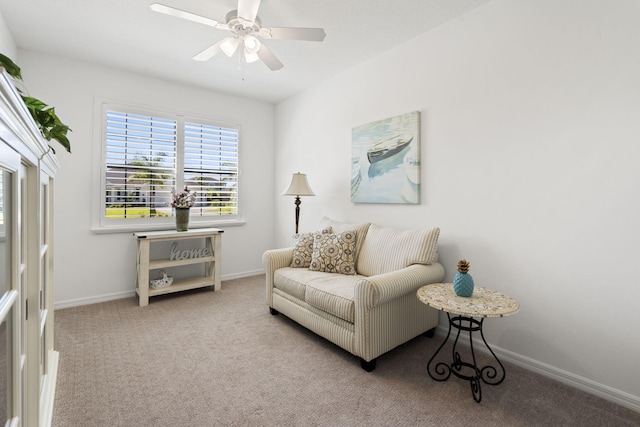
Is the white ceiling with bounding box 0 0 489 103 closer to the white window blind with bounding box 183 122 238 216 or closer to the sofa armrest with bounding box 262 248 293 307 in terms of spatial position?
the white window blind with bounding box 183 122 238 216

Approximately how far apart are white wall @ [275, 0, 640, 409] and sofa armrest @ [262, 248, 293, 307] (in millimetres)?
1180

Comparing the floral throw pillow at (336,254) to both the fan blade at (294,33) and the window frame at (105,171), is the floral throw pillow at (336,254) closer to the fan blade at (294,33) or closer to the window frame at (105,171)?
the fan blade at (294,33)

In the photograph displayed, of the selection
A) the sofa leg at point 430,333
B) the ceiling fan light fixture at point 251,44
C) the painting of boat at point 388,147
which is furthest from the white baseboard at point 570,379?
the ceiling fan light fixture at point 251,44

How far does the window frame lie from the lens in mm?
3469

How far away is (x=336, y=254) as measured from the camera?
112 inches

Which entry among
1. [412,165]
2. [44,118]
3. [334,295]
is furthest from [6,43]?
Result: [412,165]

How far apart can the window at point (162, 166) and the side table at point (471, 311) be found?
3209mm

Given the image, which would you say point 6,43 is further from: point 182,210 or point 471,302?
point 471,302

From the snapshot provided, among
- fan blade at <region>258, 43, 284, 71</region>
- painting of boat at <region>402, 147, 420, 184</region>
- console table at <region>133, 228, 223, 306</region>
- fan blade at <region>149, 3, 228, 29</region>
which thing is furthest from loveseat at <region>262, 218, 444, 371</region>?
fan blade at <region>149, 3, 228, 29</region>

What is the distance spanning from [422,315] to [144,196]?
336 centimetres

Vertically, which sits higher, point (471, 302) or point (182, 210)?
point (182, 210)

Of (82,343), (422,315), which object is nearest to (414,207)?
(422,315)

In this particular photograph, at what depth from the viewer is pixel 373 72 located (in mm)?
3248

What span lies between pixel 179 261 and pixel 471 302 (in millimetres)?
3116
